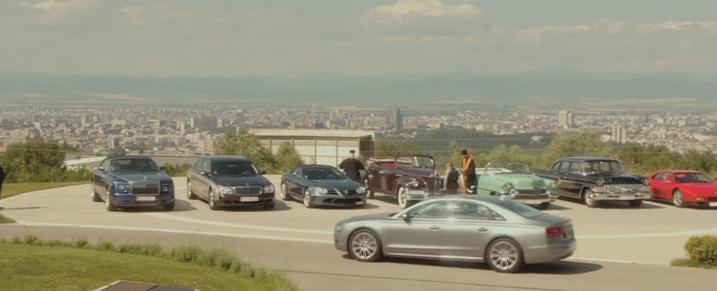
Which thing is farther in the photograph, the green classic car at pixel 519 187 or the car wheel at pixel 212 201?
the green classic car at pixel 519 187

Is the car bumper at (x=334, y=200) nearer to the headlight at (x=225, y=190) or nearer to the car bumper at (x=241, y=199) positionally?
the car bumper at (x=241, y=199)

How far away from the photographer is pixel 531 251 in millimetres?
15109

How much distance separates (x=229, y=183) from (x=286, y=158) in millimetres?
18271

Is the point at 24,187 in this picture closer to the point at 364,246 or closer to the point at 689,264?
the point at 364,246

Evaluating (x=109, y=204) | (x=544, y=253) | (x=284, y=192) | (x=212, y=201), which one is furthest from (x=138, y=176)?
(x=544, y=253)

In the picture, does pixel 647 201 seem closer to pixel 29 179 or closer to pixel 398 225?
pixel 398 225

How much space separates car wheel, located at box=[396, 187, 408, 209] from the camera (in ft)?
86.9

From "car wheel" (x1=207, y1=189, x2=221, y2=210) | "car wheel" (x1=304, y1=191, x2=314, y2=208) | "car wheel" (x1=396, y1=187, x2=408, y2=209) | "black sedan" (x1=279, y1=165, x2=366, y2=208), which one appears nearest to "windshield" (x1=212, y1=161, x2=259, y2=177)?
"car wheel" (x1=207, y1=189, x2=221, y2=210)

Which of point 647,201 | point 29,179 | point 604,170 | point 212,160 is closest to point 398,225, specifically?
point 212,160

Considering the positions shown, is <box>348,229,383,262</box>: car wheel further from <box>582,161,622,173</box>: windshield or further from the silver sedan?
<box>582,161,622,173</box>: windshield

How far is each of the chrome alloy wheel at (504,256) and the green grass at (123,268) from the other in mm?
3973

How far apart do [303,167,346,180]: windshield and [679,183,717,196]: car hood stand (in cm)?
1009

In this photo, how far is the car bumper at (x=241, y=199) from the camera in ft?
82.6

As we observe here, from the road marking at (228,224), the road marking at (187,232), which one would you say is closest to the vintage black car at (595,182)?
the road marking at (228,224)
